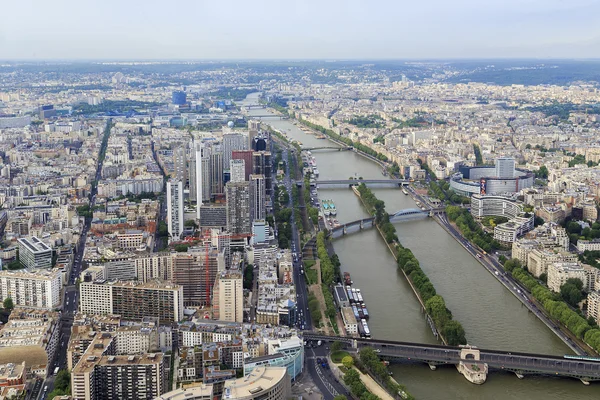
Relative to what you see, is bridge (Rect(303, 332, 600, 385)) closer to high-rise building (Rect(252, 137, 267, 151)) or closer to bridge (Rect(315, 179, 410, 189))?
high-rise building (Rect(252, 137, 267, 151))

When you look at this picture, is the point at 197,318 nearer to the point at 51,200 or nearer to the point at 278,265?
the point at 278,265

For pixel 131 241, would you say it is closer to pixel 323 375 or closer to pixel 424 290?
pixel 424 290

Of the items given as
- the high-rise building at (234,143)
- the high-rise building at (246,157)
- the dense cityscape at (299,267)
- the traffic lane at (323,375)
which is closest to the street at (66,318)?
the dense cityscape at (299,267)

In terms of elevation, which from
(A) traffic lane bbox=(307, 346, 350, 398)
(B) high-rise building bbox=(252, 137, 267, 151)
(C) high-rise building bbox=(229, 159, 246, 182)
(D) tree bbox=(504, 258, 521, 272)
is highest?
(B) high-rise building bbox=(252, 137, 267, 151)

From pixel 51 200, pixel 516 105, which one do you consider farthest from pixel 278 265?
pixel 516 105

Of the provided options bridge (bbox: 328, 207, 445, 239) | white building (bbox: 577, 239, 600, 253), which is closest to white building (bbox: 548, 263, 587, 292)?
white building (bbox: 577, 239, 600, 253)
